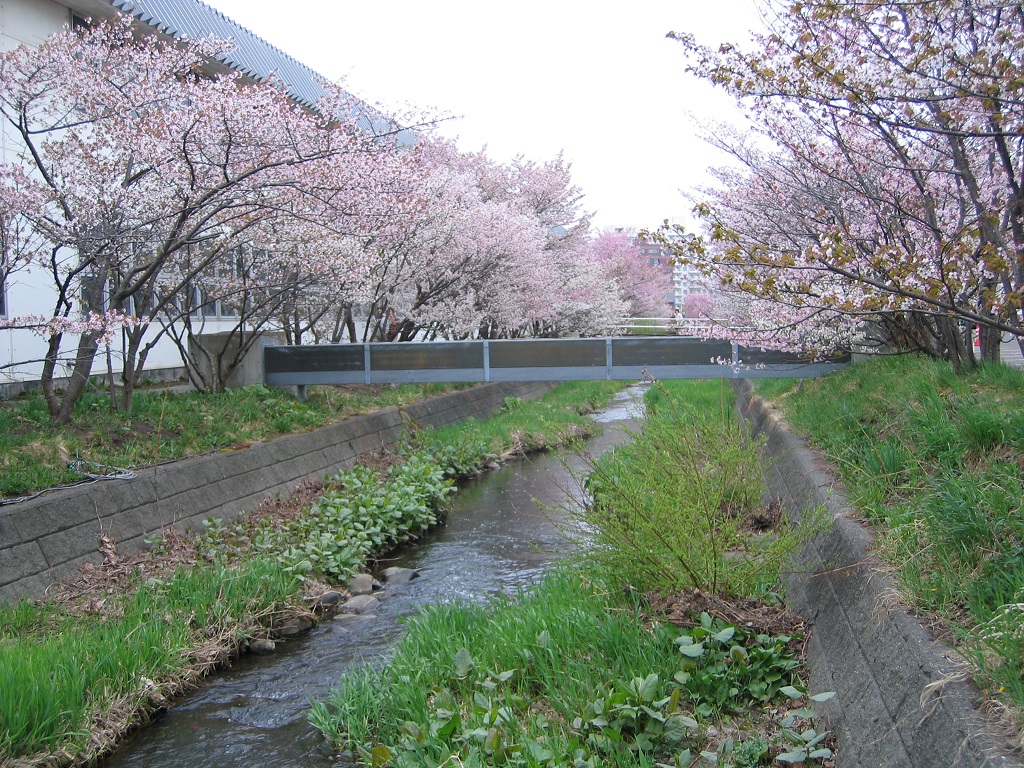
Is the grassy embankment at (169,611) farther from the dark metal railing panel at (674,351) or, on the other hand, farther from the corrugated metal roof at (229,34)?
the corrugated metal roof at (229,34)

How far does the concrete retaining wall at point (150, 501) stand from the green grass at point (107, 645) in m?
0.59

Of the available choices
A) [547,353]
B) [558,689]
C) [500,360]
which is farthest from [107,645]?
[547,353]

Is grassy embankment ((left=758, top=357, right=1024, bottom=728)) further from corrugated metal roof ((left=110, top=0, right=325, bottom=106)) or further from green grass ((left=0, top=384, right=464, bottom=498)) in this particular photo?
corrugated metal roof ((left=110, top=0, right=325, bottom=106))

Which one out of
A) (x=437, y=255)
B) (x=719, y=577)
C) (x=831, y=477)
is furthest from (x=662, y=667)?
(x=437, y=255)

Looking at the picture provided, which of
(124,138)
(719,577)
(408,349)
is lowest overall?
(719,577)

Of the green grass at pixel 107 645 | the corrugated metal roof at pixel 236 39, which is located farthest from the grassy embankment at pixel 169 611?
the corrugated metal roof at pixel 236 39

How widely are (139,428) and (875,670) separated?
344 inches

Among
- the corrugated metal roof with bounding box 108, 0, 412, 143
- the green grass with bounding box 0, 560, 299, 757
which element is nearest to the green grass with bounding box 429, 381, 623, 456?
the corrugated metal roof with bounding box 108, 0, 412, 143

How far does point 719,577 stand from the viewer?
4895mm

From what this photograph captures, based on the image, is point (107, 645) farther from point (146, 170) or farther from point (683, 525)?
point (146, 170)

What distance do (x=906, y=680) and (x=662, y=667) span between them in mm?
1392

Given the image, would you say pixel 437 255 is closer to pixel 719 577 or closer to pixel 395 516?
pixel 395 516

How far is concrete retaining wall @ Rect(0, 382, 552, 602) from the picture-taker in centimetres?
673

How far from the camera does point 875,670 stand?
3598 millimetres
